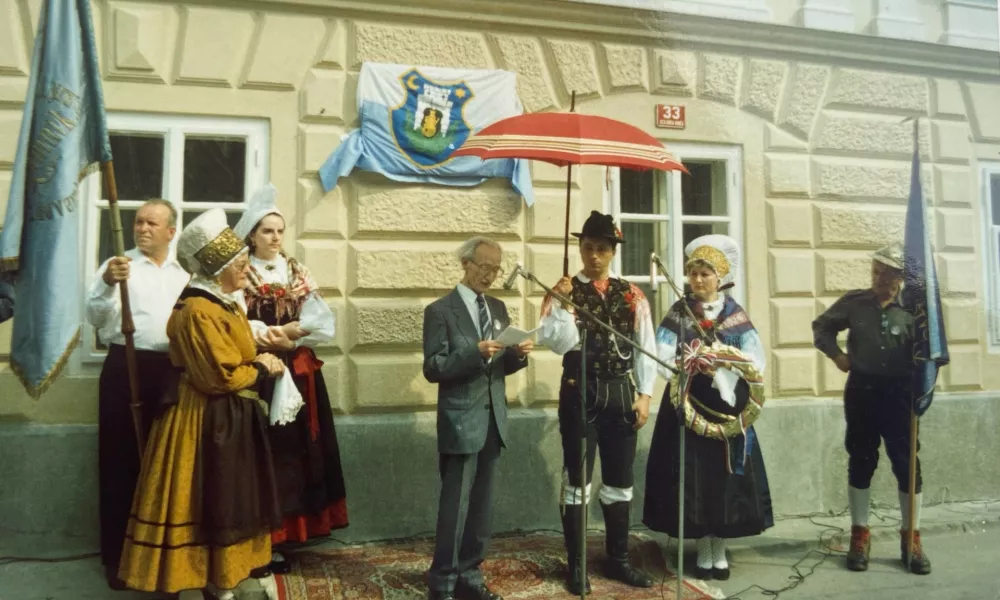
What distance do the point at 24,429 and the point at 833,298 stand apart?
3.88 metres

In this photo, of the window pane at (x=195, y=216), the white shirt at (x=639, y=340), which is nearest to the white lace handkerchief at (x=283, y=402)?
the window pane at (x=195, y=216)

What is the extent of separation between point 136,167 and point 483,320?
1713mm

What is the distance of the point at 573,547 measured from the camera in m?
3.24

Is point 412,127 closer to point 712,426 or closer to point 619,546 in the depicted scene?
point 712,426

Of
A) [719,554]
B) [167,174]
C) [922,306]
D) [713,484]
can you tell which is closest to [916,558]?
[719,554]

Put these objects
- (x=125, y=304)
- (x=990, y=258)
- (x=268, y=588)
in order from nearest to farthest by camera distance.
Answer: (x=125, y=304)
(x=268, y=588)
(x=990, y=258)

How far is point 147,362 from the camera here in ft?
9.54

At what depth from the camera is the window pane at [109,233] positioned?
3.25 meters

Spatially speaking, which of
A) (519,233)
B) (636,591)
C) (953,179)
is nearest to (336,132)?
(519,233)

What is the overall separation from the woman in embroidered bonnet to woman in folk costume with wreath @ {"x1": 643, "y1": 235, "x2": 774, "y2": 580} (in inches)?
70.5

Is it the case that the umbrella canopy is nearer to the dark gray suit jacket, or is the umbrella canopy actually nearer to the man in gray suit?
the man in gray suit

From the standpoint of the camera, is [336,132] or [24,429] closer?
[24,429]

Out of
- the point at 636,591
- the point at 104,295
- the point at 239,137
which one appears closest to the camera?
the point at 104,295

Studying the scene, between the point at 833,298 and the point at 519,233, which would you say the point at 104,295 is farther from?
the point at 833,298
